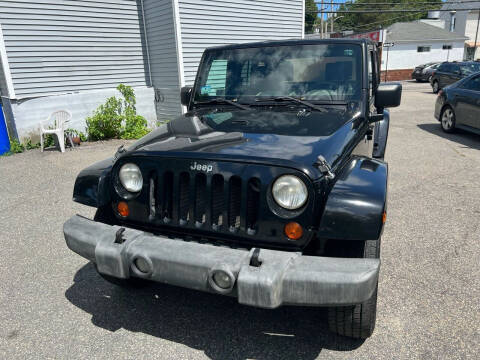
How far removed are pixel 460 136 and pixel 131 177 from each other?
894 centimetres

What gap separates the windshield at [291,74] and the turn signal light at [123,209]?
147 centimetres

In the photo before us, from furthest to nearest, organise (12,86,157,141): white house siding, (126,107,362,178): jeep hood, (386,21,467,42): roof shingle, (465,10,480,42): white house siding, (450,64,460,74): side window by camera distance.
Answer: (465,10,480,42): white house siding
(386,21,467,42): roof shingle
(450,64,460,74): side window
(12,86,157,141): white house siding
(126,107,362,178): jeep hood

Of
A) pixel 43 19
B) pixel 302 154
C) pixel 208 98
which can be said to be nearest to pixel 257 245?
pixel 302 154

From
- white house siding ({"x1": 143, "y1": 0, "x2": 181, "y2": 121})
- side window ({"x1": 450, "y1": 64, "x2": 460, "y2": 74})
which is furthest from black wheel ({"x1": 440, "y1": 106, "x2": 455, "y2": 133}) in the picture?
side window ({"x1": 450, "y1": 64, "x2": 460, "y2": 74})

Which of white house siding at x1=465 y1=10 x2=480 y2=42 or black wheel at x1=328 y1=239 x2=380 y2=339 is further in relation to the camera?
white house siding at x1=465 y1=10 x2=480 y2=42

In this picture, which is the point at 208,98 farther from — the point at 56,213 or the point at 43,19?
the point at 43,19

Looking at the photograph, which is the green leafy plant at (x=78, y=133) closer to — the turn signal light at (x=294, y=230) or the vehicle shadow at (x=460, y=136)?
the turn signal light at (x=294, y=230)

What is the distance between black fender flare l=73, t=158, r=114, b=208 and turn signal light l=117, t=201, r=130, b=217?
0.16m

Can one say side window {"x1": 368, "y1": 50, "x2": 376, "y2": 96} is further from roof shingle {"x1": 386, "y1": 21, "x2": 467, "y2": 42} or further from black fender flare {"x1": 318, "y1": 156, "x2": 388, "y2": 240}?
roof shingle {"x1": 386, "y1": 21, "x2": 467, "y2": 42}

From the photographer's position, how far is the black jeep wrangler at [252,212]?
6.65 ft

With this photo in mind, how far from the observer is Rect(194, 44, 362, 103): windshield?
3338mm

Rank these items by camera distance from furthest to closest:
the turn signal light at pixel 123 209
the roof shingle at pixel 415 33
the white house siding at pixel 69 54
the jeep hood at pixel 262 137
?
the roof shingle at pixel 415 33, the white house siding at pixel 69 54, the turn signal light at pixel 123 209, the jeep hood at pixel 262 137

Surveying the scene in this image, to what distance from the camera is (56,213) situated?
16.7 ft

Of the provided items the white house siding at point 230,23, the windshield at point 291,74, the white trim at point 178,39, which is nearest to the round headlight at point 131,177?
the windshield at point 291,74
